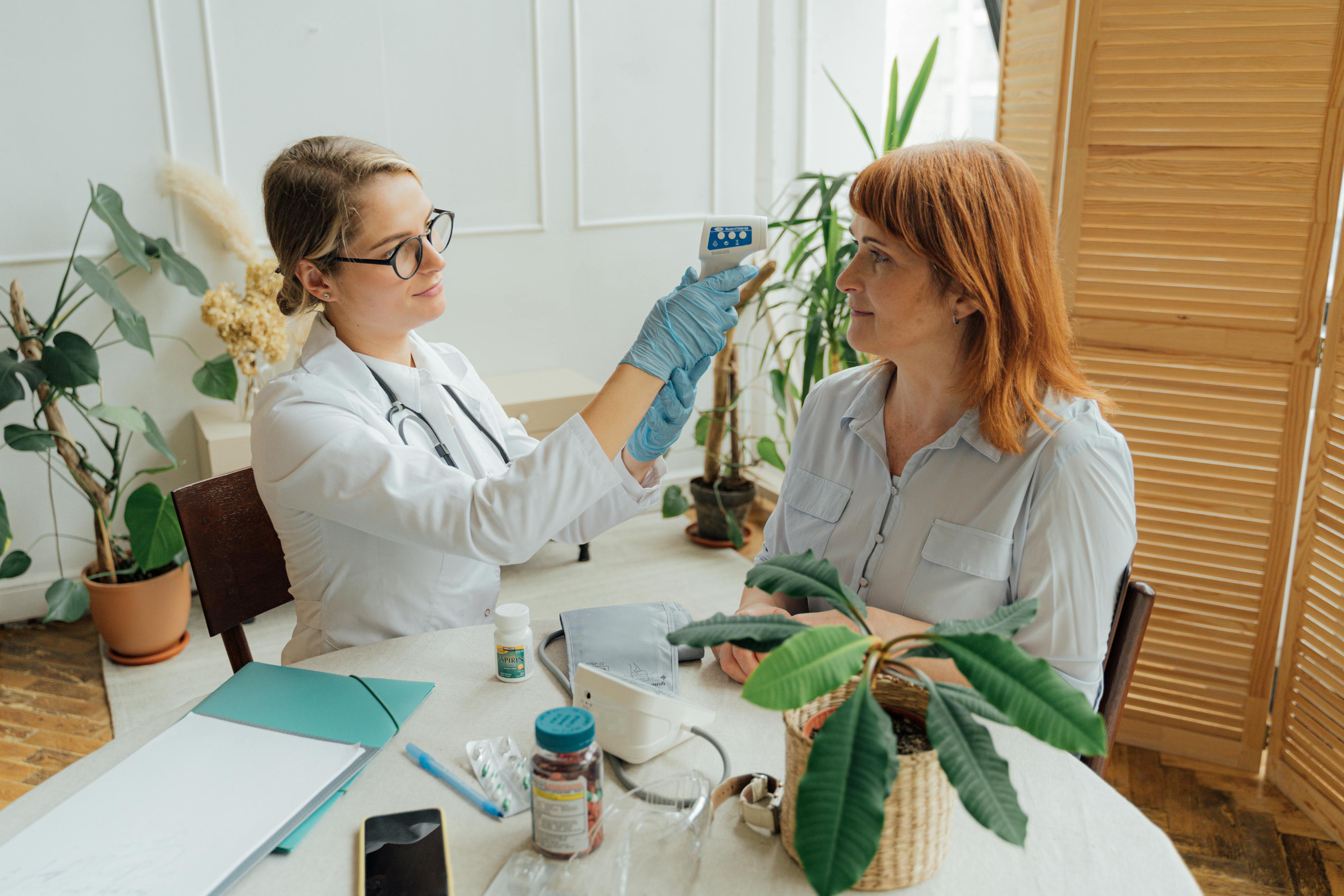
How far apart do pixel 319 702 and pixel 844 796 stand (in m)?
0.74

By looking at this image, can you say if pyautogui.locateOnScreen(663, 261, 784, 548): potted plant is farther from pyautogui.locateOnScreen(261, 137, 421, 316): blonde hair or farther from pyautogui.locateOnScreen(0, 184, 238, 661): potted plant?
pyautogui.locateOnScreen(261, 137, 421, 316): blonde hair

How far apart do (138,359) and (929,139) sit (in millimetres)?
2629

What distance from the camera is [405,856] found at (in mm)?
941

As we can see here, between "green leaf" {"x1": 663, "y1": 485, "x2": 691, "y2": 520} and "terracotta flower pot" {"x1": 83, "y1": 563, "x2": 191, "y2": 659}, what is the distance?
153 cm

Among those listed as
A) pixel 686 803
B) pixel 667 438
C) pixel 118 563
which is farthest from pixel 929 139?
pixel 118 563

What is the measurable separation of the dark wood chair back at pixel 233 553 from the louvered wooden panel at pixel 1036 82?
64.6 inches

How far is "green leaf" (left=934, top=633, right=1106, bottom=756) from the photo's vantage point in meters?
0.70

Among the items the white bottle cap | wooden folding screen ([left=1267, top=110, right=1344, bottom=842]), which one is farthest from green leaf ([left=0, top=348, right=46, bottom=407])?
wooden folding screen ([left=1267, top=110, right=1344, bottom=842])

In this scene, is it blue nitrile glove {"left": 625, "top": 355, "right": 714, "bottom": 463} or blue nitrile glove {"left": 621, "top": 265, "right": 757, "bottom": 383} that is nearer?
blue nitrile glove {"left": 621, "top": 265, "right": 757, "bottom": 383}

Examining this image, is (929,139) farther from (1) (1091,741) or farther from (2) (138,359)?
(2) (138,359)

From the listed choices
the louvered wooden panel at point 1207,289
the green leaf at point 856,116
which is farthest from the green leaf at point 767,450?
the louvered wooden panel at point 1207,289

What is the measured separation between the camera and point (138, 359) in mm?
3096

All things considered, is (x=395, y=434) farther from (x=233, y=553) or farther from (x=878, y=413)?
(x=878, y=413)

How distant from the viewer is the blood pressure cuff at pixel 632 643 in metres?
1.24
